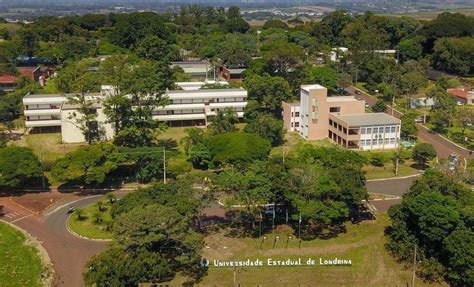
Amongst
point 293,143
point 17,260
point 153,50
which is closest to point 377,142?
point 293,143

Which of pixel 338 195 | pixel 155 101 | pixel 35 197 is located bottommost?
pixel 35 197

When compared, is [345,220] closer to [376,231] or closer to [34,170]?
[376,231]

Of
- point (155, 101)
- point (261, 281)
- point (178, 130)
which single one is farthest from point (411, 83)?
point (261, 281)

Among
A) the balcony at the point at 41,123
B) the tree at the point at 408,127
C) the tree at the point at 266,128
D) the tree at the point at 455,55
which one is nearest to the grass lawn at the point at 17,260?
the balcony at the point at 41,123

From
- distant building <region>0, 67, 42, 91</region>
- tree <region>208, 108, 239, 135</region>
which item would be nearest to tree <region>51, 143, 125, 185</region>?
tree <region>208, 108, 239, 135</region>

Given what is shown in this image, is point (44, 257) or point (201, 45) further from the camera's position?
point (201, 45)

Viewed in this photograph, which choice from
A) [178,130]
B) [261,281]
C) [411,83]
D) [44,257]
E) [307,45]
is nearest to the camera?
[261,281]

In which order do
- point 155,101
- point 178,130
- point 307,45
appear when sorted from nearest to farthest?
point 155,101 → point 178,130 → point 307,45
